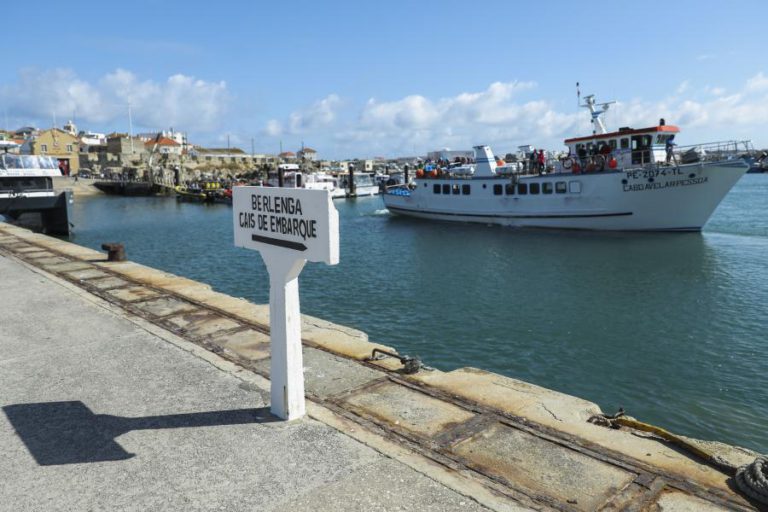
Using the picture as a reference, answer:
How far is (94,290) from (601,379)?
9.93 meters

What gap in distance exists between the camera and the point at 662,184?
29.8 m

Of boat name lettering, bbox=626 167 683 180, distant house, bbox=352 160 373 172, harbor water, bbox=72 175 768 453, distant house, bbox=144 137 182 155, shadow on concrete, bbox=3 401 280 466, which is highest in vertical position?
distant house, bbox=144 137 182 155

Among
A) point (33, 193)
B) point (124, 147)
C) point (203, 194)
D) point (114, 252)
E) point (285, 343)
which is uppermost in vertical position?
point (124, 147)

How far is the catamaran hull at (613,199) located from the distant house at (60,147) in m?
87.5

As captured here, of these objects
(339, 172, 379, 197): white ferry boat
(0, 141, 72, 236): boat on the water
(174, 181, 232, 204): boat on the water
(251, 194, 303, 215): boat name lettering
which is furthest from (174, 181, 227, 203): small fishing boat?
(251, 194, 303, 215): boat name lettering

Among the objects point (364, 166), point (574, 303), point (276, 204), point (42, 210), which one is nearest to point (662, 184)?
point (574, 303)

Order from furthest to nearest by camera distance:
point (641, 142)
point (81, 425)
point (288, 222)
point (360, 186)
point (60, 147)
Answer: point (60, 147), point (360, 186), point (641, 142), point (81, 425), point (288, 222)

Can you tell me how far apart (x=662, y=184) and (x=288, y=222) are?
96.8 ft

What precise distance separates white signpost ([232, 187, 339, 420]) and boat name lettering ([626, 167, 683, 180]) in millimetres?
28802

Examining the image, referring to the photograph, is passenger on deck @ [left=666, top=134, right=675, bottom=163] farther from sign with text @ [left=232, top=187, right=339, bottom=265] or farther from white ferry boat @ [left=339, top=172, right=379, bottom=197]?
white ferry boat @ [left=339, top=172, right=379, bottom=197]

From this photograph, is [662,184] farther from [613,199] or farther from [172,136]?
[172,136]

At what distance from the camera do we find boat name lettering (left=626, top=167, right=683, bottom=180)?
1147 inches

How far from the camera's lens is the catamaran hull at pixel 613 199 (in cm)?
2941

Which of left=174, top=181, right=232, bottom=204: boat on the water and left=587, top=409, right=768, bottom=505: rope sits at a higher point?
left=174, top=181, right=232, bottom=204: boat on the water
